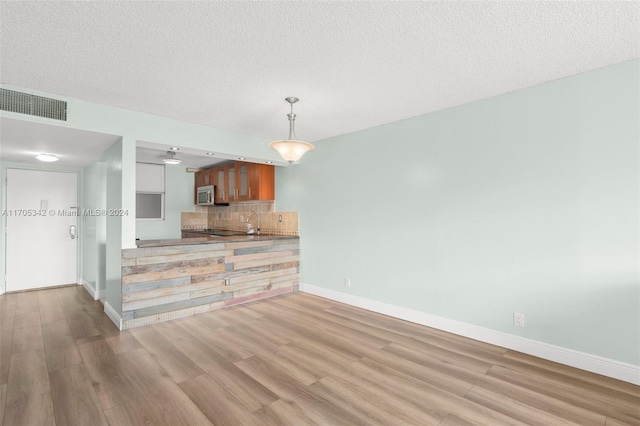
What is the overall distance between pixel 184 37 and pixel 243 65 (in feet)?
1.63

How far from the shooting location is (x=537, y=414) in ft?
6.76

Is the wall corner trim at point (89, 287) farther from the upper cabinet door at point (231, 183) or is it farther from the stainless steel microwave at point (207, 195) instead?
the upper cabinet door at point (231, 183)

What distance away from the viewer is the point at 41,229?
5355 mm

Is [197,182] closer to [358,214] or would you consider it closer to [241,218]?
[241,218]

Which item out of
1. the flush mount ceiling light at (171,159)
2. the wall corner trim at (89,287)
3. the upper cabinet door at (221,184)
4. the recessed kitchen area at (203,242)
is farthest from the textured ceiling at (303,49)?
the wall corner trim at (89,287)

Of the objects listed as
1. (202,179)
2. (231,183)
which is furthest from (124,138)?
(202,179)

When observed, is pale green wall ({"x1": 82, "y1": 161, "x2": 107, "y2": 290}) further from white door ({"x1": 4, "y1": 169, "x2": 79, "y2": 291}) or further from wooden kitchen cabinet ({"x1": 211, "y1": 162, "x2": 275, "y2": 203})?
wooden kitchen cabinet ({"x1": 211, "y1": 162, "x2": 275, "y2": 203})

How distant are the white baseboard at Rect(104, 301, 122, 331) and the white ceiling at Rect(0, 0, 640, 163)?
8.06 ft

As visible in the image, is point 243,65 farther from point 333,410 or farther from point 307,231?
point 307,231

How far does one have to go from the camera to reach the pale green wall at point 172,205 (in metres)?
6.54

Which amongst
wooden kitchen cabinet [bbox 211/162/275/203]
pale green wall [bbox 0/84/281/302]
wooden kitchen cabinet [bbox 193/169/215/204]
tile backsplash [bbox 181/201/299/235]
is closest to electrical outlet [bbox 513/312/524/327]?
tile backsplash [bbox 181/201/299/235]

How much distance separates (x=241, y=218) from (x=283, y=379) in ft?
15.2

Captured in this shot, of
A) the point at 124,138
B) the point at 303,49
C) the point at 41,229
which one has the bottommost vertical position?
the point at 41,229

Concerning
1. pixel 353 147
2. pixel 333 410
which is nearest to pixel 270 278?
pixel 353 147
